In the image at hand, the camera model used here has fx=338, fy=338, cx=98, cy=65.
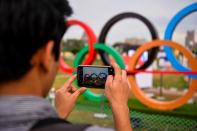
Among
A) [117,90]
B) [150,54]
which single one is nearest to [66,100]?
[117,90]

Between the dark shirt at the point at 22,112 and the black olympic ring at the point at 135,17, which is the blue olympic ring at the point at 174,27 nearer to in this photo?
the black olympic ring at the point at 135,17

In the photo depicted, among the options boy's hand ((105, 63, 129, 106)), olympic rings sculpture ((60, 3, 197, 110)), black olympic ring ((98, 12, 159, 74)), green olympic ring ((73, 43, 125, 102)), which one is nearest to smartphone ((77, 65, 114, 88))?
boy's hand ((105, 63, 129, 106))

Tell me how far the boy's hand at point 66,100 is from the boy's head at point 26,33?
0.28 metres

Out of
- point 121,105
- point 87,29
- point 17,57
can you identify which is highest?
point 87,29

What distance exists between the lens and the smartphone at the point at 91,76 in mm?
1103

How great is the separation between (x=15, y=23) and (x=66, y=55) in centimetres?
591

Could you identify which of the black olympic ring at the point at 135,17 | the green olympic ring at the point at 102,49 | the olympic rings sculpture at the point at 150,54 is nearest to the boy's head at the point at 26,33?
the olympic rings sculpture at the point at 150,54

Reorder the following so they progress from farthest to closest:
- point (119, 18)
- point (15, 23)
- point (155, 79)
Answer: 1. point (155, 79)
2. point (119, 18)
3. point (15, 23)

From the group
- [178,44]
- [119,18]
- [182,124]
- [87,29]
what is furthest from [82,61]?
[182,124]

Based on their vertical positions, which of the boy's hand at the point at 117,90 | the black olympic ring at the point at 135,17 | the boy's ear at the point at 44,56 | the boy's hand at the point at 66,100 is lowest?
the boy's hand at the point at 66,100

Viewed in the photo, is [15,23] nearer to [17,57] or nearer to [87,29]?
[17,57]

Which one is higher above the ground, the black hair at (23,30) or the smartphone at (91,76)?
the black hair at (23,30)

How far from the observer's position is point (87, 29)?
5438 millimetres

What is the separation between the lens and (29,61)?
65 cm
